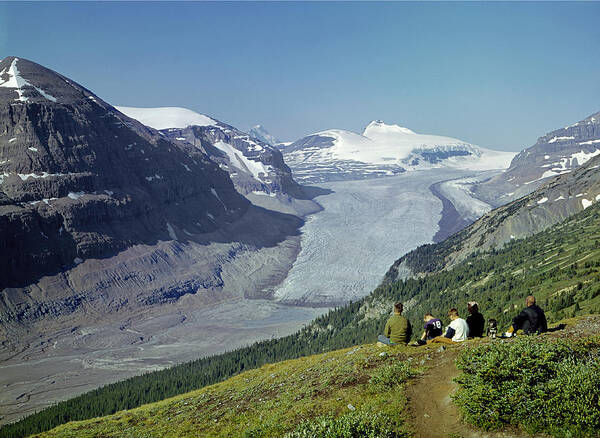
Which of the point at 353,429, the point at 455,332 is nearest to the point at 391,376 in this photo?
the point at 455,332

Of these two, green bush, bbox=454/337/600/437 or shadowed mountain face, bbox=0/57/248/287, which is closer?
green bush, bbox=454/337/600/437

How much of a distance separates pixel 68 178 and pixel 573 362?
192013 mm

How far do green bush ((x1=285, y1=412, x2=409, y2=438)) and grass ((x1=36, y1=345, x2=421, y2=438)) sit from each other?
200mm

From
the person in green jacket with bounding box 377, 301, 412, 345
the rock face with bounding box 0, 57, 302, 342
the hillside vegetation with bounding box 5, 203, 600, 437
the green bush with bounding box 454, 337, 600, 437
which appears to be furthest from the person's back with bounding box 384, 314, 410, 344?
the rock face with bounding box 0, 57, 302, 342

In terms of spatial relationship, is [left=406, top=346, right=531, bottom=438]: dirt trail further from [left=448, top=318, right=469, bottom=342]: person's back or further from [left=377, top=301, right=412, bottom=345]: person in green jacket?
[left=377, top=301, right=412, bottom=345]: person in green jacket

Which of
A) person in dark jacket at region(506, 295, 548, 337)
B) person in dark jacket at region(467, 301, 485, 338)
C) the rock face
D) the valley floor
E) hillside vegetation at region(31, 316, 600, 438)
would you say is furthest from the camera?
the rock face

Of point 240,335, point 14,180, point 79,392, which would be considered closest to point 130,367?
point 79,392

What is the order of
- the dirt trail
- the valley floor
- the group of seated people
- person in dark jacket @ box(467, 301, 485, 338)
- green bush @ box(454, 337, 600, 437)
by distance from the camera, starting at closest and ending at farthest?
green bush @ box(454, 337, 600, 437) < the dirt trail < the group of seated people < person in dark jacket @ box(467, 301, 485, 338) < the valley floor

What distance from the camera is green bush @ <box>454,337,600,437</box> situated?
15336 mm

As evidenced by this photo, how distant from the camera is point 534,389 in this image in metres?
16.4

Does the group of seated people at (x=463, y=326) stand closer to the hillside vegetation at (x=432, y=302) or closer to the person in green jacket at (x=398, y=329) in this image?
the person in green jacket at (x=398, y=329)

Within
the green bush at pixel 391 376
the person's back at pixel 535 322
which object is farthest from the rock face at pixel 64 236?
the person's back at pixel 535 322

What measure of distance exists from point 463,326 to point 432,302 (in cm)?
7297

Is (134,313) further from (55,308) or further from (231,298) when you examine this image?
(231,298)
